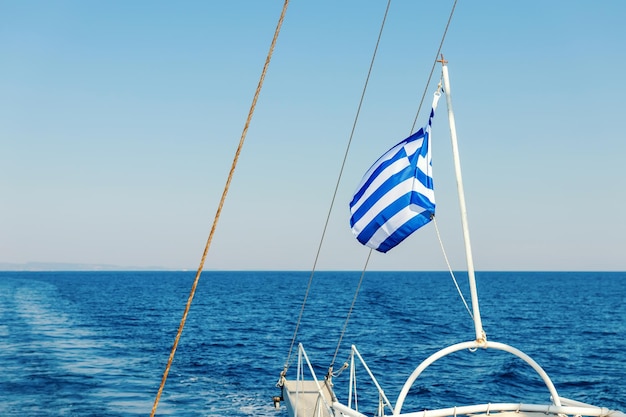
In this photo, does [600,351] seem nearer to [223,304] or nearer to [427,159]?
[427,159]

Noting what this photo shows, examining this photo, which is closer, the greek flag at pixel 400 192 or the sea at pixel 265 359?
the greek flag at pixel 400 192

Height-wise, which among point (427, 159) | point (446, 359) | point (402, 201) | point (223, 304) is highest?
point (427, 159)

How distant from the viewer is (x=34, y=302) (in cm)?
8950

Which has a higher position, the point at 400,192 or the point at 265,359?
the point at 400,192

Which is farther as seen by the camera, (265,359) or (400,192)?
(265,359)

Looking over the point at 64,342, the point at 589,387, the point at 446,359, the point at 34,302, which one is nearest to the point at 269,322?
the point at 64,342

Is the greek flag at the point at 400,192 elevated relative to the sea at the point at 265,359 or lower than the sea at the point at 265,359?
elevated

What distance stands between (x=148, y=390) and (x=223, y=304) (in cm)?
6027

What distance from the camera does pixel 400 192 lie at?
35.6 ft

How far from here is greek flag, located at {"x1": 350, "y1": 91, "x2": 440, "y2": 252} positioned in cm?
1073

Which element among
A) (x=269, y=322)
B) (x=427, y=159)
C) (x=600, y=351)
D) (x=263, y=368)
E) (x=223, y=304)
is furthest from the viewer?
(x=223, y=304)

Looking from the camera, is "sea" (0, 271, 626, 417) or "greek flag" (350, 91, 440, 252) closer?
"greek flag" (350, 91, 440, 252)

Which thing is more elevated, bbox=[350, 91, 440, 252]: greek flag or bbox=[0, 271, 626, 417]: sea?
bbox=[350, 91, 440, 252]: greek flag

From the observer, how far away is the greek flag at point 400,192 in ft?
35.2
